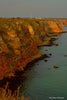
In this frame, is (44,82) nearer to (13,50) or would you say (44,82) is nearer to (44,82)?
(44,82)

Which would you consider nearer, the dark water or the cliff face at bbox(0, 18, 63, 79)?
the dark water

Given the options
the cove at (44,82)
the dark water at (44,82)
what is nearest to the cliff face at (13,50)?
the cove at (44,82)

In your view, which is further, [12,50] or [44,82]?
[12,50]

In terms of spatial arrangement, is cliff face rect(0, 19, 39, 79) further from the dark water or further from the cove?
the dark water

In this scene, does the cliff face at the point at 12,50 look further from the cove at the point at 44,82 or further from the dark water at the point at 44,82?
the dark water at the point at 44,82

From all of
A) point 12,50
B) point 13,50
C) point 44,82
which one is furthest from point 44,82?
point 13,50

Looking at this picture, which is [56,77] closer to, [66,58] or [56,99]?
[56,99]

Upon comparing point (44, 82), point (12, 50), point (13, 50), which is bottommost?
point (44, 82)

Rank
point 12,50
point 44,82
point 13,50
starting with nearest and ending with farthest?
point 44,82
point 12,50
point 13,50

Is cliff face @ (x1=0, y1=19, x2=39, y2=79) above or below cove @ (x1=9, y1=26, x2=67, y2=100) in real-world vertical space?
above

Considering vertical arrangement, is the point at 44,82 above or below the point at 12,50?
below

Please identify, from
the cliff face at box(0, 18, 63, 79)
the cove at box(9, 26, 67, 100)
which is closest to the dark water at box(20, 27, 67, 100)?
the cove at box(9, 26, 67, 100)

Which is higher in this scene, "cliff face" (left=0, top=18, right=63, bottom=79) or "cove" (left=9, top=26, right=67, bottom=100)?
"cliff face" (left=0, top=18, right=63, bottom=79)
